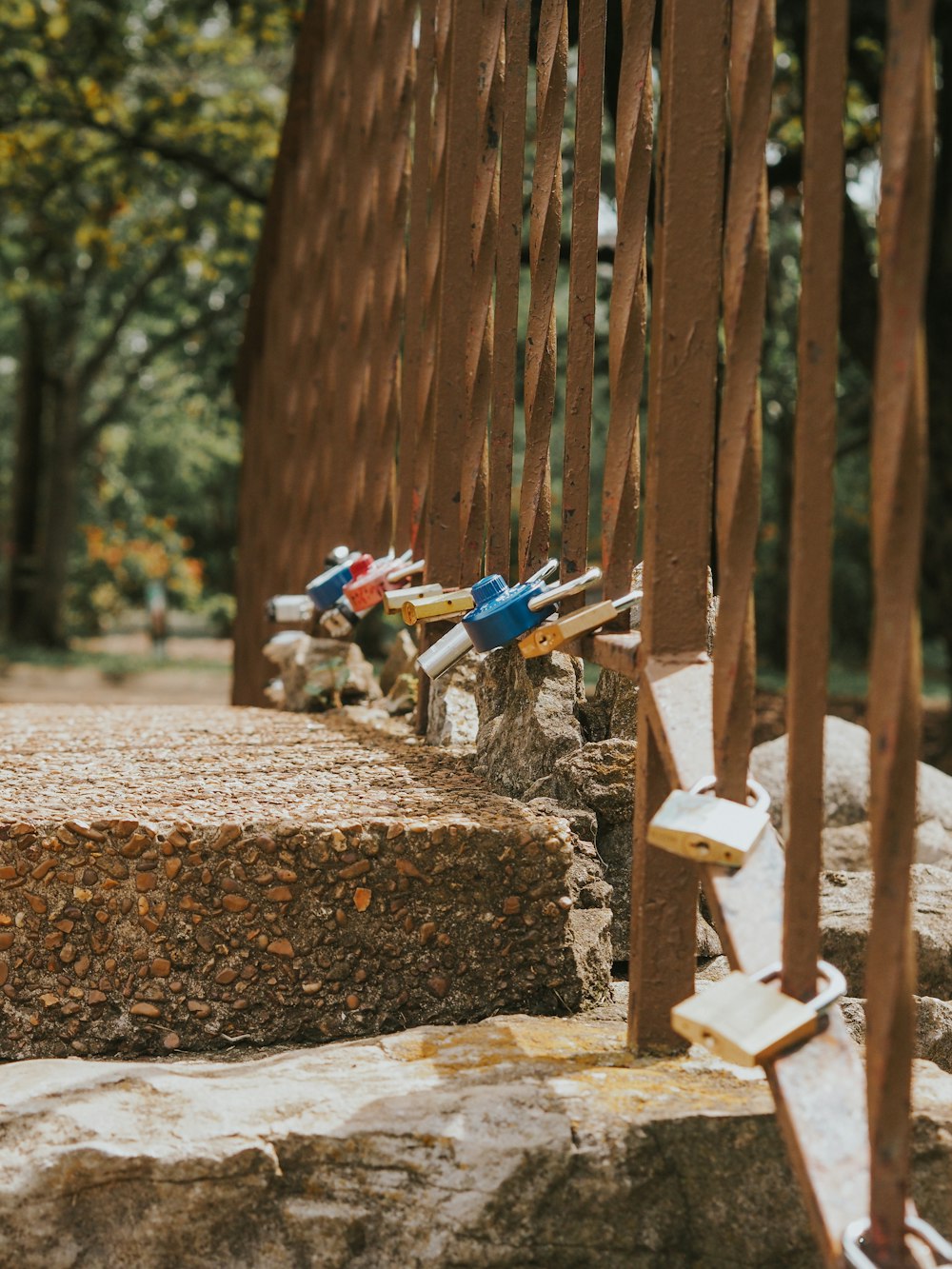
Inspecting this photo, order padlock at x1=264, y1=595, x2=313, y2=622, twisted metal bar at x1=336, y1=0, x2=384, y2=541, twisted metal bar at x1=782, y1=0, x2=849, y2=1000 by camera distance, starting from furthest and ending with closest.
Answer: padlock at x1=264, y1=595, x2=313, y2=622 < twisted metal bar at x1=336, y1=0, x2=384, y2=541 < twisted metal bar at x1=782, y1=0, x2=849, y2=1000

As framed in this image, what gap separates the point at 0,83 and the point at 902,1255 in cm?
1031

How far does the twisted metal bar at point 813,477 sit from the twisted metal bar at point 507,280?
1043 millimetres

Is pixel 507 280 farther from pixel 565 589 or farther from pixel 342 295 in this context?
pixel 342 295

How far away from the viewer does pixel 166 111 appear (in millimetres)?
10273

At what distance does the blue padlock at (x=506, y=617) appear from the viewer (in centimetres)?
201

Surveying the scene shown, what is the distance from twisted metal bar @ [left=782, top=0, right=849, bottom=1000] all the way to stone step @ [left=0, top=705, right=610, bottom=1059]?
581 millimetres

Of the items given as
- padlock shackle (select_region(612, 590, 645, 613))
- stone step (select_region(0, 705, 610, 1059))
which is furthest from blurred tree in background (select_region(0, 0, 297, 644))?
stone step (select_region(0, 705, 610, 1059))

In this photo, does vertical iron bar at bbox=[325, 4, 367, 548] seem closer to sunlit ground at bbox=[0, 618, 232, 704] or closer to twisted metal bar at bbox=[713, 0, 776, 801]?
twisted metal bar at bbox=[713, 0, 776, 801]

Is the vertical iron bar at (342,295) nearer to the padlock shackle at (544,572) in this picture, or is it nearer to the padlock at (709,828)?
the padlock shackle at (544,572)

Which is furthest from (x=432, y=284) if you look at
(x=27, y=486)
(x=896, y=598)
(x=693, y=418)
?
(x=27, y=486)

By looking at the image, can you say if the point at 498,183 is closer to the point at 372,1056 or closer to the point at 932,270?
the point at 372,1056

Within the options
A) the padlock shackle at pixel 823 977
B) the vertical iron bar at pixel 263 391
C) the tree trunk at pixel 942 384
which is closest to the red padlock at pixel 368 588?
the padlock shackle at pixel 823 977

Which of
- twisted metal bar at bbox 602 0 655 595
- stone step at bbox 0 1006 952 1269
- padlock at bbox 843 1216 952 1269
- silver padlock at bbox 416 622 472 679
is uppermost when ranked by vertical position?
twisted metal bar at bbox 602 0 655 595

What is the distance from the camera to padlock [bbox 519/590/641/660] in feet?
Answer: 6.07
